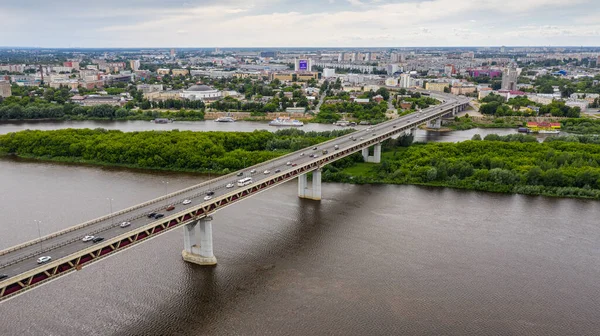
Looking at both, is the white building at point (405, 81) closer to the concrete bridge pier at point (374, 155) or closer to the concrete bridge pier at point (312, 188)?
the concrete bridge pier at point (374, 155)

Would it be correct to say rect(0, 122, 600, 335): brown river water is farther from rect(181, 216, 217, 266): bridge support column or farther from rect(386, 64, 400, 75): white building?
rect(386, 64, 400, 75): white building

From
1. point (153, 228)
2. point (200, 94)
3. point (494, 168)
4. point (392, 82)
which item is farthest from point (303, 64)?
point (153, 228)

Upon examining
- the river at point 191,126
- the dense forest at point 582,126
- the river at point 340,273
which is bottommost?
the river at point 340,273

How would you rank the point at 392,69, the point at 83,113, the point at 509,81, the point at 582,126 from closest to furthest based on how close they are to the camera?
the point at 582,126 < the point at 83,113 < the point at 509,81 < the point at 392,69

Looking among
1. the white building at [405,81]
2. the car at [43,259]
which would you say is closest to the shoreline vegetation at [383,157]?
the car at [43,259]

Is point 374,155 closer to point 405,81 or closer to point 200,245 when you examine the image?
point 200,245

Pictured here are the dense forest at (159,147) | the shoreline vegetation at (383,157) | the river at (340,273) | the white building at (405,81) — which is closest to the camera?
the river at (340,273)
